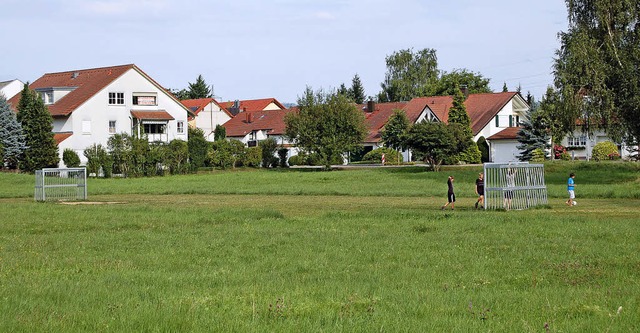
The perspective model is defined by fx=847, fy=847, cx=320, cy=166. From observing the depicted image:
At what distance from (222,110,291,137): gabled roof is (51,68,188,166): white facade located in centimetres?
2172

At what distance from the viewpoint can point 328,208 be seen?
37.2 metres

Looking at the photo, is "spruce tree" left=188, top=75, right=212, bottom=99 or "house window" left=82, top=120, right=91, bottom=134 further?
"spruce tree" left=188, top=75, right=212, bottom=99

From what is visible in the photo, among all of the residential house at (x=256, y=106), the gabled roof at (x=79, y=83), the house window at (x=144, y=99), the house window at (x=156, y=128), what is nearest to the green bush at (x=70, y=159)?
the gabled roof at (x=79, y=83)

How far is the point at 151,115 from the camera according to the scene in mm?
88375

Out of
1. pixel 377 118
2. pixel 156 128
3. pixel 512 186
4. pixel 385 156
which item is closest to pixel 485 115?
pixel 385 156

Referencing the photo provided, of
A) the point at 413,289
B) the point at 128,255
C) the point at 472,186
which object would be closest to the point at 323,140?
the point at 472,186

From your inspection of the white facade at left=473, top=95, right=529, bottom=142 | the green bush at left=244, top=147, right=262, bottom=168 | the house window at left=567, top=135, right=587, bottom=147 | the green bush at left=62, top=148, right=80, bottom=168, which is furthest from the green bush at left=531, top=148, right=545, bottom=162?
the green bush at left=62, top=148, right=80, bottom=168

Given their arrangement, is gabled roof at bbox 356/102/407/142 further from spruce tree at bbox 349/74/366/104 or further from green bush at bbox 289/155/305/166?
spruce tree at bbox 349/74/366/104

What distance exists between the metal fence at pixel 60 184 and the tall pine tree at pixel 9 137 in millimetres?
32845

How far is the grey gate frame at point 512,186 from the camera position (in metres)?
35.3

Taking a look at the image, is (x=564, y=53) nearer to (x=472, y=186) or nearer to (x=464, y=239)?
(x=472, y=186)

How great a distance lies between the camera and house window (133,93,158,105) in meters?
89.1

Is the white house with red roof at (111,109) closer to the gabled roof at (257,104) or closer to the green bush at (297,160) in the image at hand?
the green bush at (297,160)

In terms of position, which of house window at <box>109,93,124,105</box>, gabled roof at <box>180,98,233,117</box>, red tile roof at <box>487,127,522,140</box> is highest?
gabled roof at <box>180,98,233,117</box>
